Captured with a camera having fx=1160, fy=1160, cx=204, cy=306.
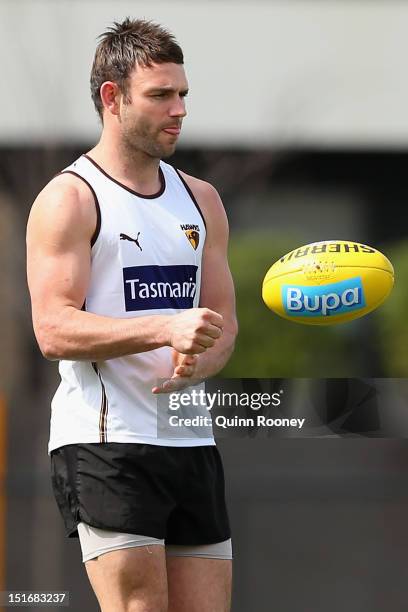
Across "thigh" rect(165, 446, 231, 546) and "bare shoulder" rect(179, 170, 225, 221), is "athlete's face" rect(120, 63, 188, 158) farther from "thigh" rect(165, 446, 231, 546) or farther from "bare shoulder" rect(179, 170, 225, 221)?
"thigh" rect(165, 446, 231, 546)

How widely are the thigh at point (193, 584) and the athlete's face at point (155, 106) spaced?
4.16 feet

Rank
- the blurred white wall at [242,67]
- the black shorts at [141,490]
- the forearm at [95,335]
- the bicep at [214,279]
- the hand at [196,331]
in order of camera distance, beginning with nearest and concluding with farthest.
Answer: the hand at [196,331] < the forearm at [95,335] < the black shorts at [141,490] < the bicep at [214,279] < the blurred white wall at [242,67]

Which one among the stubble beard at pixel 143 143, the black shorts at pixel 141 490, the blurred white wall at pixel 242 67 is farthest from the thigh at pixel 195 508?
the blurred white wall at pixel 242 67

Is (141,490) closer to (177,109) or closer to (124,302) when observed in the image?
(124,302)

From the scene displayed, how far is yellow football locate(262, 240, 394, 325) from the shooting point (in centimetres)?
386

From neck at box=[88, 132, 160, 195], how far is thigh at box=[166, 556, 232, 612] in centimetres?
115

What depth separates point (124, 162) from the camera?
3.62 meters

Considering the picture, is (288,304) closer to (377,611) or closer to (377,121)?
(377,611)

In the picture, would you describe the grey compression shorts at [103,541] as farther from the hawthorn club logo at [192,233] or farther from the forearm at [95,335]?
the hawthorn club logo at [192,233]

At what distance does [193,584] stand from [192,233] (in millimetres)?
1079

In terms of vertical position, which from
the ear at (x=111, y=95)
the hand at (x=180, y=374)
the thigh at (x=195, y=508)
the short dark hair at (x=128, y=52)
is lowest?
the thigh at (x=195, y=508)

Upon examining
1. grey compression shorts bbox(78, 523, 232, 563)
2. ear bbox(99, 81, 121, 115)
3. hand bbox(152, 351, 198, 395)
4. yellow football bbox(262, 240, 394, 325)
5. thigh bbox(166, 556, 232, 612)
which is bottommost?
thigh bbox(166, 556, 232, 612)

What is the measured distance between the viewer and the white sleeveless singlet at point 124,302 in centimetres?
346

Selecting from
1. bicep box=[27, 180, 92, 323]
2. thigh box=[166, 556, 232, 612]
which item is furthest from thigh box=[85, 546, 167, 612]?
bicep box=[27, 180, 92, 323]
